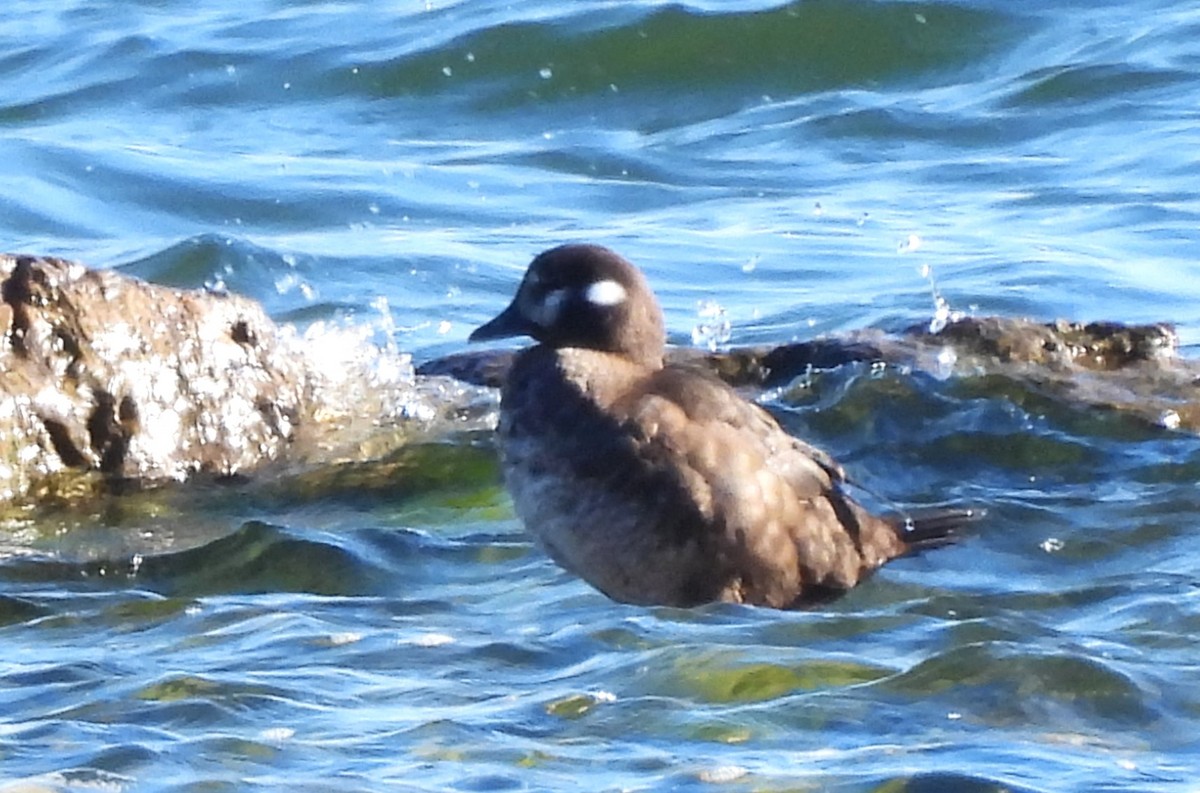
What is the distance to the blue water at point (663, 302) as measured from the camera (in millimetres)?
5406

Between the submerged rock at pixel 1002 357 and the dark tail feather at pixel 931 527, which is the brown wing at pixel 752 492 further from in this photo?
the submerged rock at pixel 1002 357

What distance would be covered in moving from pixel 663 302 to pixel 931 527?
13.6 feet

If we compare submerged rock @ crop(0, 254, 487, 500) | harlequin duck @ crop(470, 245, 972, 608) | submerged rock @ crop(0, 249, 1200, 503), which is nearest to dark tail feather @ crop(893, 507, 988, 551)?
harlequin duck @ crop(470, 245, 972, 608)

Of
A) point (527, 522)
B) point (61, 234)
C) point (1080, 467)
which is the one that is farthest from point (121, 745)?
point (61, 234)

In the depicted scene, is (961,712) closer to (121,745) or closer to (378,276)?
(121,745)

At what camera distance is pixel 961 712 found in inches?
218

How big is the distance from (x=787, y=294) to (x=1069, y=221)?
188 cm

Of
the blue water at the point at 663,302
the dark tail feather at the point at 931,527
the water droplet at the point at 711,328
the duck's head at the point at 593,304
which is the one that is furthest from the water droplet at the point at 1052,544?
the water droplet at the point at 711,328

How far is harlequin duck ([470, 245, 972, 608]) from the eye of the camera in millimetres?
6438

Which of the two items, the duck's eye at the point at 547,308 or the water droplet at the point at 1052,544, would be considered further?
the water droplet at the point at 1052,544

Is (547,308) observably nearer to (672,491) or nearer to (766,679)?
(672,491)

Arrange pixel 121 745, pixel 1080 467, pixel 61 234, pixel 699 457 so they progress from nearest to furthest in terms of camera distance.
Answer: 1. pixel 121 745
2. pixel 699 457
3. pixel 1080 467
4. pixel 61 234

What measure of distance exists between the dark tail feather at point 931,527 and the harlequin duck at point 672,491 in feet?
0.08

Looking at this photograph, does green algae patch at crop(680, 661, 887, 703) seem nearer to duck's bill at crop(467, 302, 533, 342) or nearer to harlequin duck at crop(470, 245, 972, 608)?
harlequin duck at crop(470, 245, 972, 608)
